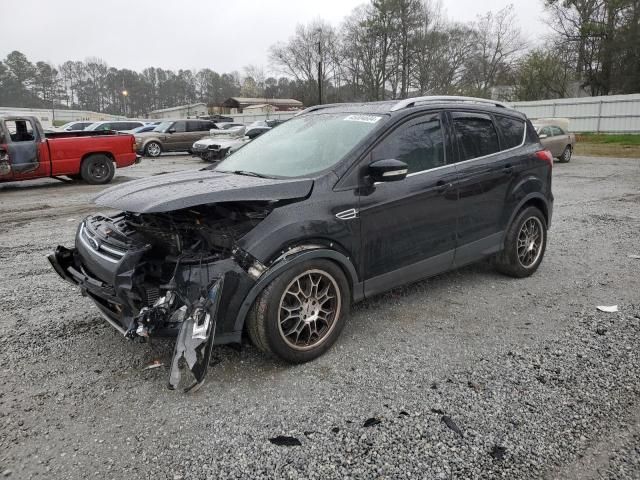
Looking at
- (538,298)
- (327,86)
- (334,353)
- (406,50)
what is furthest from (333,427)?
(327,86)

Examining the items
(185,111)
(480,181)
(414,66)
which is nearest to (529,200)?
(480,181)

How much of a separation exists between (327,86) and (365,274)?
62.2 m

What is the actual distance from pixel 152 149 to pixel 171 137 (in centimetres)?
106

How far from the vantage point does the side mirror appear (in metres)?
3.29

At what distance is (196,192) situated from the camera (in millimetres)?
2979

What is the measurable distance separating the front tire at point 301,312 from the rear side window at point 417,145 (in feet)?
3.35

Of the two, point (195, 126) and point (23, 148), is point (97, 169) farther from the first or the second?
point (195, 126)

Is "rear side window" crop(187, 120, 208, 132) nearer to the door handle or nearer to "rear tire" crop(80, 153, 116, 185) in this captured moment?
"rear tire" crop(80, 153, 116, 185)

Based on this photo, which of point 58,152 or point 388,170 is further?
point 58,152

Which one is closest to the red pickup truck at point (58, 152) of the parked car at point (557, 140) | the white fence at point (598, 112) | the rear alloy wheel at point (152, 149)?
the rear alloy wheel at point (152, 149)

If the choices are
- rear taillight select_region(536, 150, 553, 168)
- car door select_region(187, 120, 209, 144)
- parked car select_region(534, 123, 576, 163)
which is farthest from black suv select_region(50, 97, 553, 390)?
car door select_region(187, 120, 209, 144)

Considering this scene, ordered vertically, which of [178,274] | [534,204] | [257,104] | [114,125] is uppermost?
[257,104]

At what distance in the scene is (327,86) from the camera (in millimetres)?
62125

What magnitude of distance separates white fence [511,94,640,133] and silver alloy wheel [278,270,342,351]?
99.0 feet
